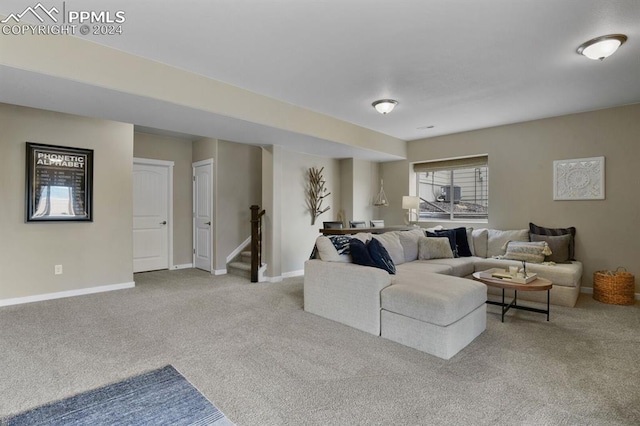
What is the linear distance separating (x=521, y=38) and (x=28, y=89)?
420 centimetres

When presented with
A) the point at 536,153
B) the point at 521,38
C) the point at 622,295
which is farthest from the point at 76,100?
the point at 622,295

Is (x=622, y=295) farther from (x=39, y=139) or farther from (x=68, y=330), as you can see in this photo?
(x=39, y=139)

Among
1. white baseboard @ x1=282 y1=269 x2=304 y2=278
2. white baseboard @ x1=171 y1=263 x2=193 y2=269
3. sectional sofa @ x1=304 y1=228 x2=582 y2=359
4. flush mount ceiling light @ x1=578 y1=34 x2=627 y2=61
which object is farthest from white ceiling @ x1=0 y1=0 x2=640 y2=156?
white baseboard @ x1=171 y1=263 x2=193 y2=269

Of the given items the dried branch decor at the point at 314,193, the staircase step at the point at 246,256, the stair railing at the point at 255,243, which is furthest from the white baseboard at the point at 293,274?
the dried branch decor at the point at 314,193

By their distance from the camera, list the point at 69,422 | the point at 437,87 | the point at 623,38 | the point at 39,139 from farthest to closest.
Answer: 1. the point at 39,139
2. the point at 437,87
3. the point at 623,38
4. the point at 69,422

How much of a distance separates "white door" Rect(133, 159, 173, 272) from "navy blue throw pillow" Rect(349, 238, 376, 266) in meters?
4.31

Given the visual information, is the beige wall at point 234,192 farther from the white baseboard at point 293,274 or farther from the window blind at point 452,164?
the window blind at point 452,164

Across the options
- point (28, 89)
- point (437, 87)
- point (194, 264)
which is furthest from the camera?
point (194, 264)

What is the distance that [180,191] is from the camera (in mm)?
6516

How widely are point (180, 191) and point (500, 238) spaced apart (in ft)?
18.8

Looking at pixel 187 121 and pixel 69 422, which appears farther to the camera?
pixel 187 121

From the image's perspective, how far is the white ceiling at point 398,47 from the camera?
2.34 meters

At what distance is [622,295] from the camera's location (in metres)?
4.02

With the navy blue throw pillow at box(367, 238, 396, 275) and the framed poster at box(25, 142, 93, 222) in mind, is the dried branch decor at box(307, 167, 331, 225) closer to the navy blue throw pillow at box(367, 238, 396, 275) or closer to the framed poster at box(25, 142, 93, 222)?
the navy blue throw pillow at box(367, 238, 396, 275)
